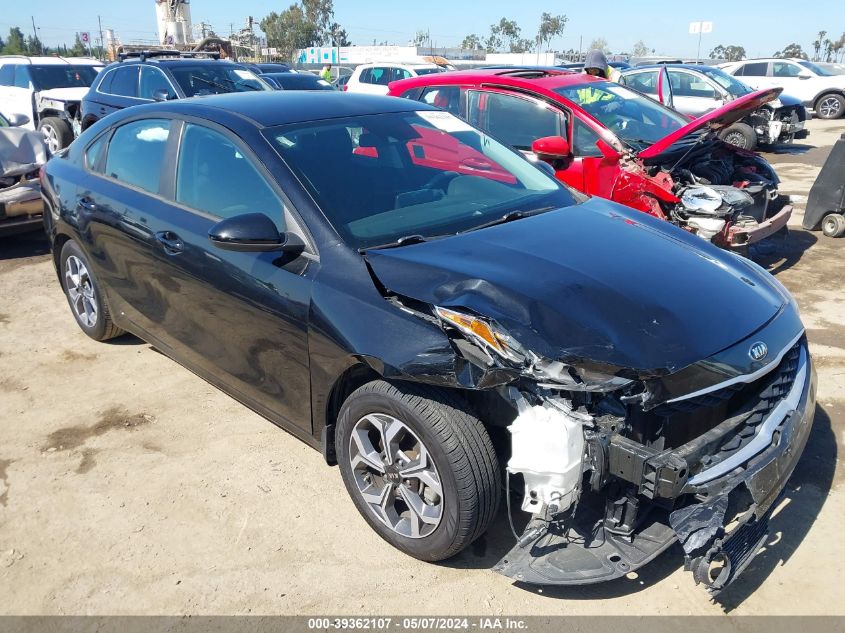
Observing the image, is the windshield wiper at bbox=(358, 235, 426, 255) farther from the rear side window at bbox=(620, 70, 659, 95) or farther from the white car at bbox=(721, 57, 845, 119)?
the white car at bbox=(721, 57, 845, 119)

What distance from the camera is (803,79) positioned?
19.6 meters

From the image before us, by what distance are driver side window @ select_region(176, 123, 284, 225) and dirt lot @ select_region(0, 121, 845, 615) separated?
48.7 inches

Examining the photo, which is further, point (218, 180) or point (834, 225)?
point (834, 225)

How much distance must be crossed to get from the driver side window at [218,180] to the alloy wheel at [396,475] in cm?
97

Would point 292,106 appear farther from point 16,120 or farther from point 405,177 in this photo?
point 16,120

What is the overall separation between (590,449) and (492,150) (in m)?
2.16

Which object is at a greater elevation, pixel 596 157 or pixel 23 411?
pixel 596 157

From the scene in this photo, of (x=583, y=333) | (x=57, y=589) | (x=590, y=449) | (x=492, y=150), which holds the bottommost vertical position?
(x=57, y=589)

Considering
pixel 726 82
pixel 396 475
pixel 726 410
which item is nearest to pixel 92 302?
pixel 396 475

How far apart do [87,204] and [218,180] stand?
4.64ft

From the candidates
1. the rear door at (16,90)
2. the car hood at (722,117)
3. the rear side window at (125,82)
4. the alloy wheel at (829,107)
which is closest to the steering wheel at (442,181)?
the car hood at (722,117)

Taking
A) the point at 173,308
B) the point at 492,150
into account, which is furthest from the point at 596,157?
the point at 173,308

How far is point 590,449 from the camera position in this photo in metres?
2.36

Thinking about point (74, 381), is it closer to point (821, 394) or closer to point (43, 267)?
point (43, 267)
